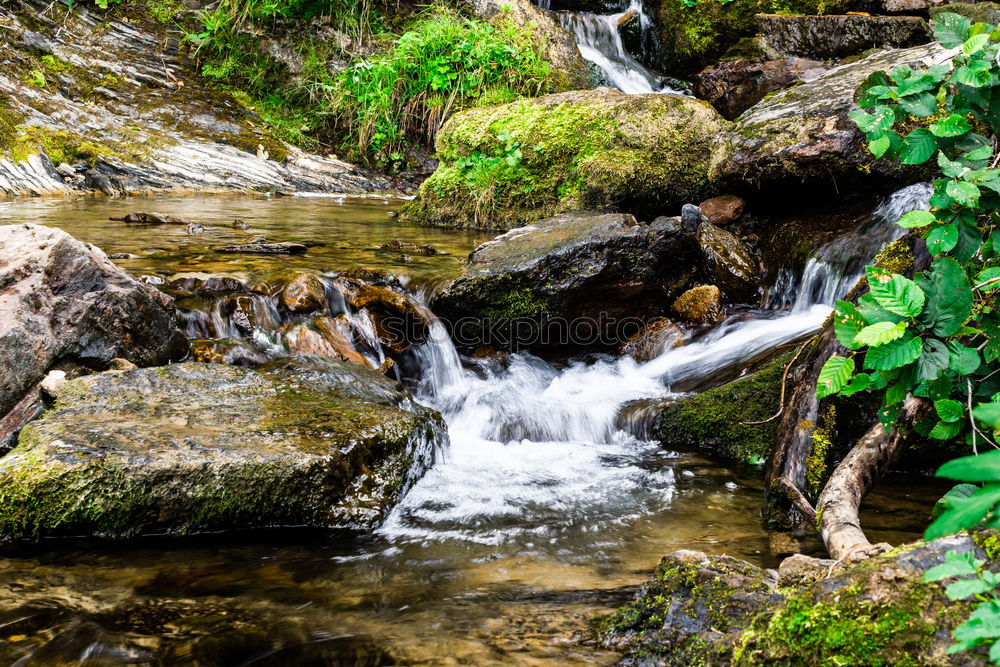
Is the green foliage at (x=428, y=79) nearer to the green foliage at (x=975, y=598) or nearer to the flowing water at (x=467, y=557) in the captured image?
the flowing water at (x=467, y=557)

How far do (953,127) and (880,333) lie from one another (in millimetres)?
920

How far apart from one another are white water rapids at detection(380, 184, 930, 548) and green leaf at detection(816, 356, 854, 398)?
4.19 feet

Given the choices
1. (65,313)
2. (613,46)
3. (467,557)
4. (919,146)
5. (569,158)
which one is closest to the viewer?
(919,146)

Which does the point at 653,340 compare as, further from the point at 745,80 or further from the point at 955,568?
the point at 745,80

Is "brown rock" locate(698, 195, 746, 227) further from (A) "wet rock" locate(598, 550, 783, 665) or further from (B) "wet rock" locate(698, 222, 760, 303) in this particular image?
(A) "wet rock" locate(598, 550, 783, 665)

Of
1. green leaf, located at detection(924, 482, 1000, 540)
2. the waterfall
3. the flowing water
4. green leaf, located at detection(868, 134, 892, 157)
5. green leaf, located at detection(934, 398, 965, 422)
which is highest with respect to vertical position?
the waterfall

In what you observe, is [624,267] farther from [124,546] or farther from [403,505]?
[124,546]

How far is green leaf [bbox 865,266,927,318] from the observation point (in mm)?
1937

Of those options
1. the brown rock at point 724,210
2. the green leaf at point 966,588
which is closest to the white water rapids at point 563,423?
the brown rock at point 724,210

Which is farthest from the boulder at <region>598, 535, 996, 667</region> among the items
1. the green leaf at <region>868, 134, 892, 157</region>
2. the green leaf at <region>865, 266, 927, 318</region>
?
the green leaf at <region>868, 134, 892, 157</region>

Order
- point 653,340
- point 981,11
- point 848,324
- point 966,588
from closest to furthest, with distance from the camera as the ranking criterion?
point 966,588, point 848,324, point 653,340, point 981,11

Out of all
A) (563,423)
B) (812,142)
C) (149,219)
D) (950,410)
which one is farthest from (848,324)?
(149,219)

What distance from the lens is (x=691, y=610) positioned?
1.87 m

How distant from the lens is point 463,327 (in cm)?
566
